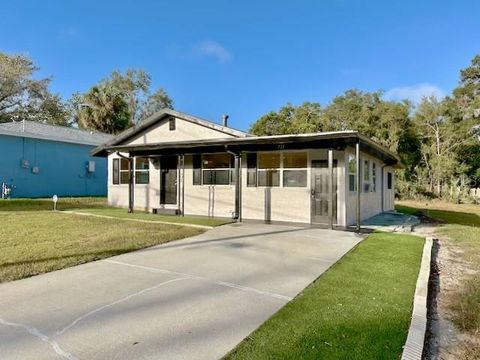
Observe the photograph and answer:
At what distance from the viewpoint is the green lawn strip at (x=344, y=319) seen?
9.37ft

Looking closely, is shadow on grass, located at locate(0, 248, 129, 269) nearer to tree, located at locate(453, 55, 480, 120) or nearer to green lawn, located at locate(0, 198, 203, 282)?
green lawn, located at locate(0, 198, 203, 282)

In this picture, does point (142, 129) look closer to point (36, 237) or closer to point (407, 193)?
point (36, 237)

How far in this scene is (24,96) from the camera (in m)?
32.6

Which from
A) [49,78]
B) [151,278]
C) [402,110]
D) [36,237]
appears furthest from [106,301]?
[49,78]

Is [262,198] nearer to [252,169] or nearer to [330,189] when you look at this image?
[252,169]

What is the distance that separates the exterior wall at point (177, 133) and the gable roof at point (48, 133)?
7.17 metres

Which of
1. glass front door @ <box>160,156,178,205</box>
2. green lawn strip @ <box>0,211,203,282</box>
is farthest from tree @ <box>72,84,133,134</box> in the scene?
green lawn strip @ <box>0,211,203,282</box>

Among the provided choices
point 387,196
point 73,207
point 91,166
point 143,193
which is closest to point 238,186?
point 143,193

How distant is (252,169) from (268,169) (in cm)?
60

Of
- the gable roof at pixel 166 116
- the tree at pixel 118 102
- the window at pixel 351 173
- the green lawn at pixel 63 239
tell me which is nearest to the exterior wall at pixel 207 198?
the gable roof at pixel 166 116

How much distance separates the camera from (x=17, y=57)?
29375 mm

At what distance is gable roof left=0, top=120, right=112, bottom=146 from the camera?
59.9 ft

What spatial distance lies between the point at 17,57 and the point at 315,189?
30820 millimetres

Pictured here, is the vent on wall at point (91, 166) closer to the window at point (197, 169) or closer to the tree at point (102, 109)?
the tree at point (102, 109)
